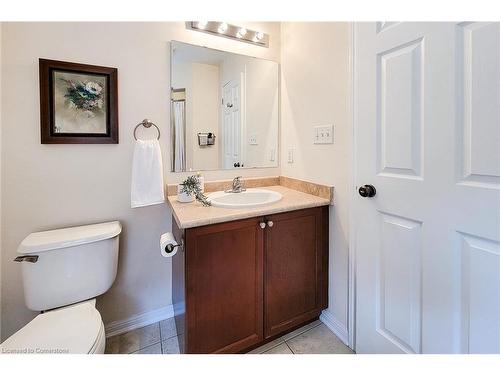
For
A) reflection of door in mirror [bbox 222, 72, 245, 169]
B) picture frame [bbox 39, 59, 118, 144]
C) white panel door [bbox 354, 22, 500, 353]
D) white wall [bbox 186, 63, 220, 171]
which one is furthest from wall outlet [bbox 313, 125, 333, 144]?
picture frame [bbox 39, 59, 118, 144]

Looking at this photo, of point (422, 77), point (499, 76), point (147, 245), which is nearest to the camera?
point (499, 76)

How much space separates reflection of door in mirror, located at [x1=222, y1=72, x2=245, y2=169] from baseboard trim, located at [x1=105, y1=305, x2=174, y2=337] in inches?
42.4

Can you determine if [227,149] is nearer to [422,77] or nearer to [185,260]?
[185,260]

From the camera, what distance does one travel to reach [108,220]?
1438 mm

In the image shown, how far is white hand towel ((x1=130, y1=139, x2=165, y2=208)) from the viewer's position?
4.54 ft

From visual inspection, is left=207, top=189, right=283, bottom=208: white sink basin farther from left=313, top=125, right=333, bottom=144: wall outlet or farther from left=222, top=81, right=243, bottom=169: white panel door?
left=313, top=125, right=333, bottom=144: wall outlet

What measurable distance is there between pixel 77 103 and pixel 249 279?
4.37 feet

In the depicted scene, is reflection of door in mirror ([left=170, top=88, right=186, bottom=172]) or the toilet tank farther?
reflection of door in mirror ([left=170, top=88, right=186, bottom=172])

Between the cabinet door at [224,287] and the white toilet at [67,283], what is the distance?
1.35 feet

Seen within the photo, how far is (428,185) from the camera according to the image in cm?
93

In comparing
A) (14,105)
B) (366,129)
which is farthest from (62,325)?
(366,129)

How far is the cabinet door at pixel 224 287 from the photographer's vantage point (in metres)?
1.10

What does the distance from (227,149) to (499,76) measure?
54.1 inches

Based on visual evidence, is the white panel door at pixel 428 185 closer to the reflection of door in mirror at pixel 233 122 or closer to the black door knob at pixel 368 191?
the black door knob at pixel 368 191
